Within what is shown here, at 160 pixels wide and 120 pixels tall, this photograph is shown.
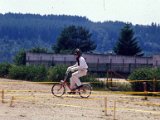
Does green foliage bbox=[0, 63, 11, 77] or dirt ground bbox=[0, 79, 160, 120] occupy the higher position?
green foliage bbox=[0, 63, 11, 77]

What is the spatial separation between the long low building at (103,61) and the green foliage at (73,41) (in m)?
33.7

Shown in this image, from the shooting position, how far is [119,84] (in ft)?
124

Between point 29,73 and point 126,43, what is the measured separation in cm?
6159

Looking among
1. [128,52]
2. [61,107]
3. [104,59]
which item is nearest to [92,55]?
[104,59]

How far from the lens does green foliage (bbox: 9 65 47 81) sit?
151 ft

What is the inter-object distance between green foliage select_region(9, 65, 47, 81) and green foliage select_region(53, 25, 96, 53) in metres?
73.9

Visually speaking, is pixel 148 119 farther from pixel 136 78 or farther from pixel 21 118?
pixel 136 78

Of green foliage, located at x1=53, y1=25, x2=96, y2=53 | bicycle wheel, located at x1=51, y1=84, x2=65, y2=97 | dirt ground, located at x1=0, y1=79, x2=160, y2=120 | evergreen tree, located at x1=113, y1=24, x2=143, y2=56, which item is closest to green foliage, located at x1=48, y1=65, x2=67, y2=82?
bicycle wheel, located at x1=51, y1=84, x2=65, y2=97

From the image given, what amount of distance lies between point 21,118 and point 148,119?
415 centimetres

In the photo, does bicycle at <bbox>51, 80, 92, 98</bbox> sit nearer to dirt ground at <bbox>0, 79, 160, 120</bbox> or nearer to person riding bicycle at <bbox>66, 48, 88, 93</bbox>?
person riding bicycle at <bbox>66, 48, 88, 93</bbox>

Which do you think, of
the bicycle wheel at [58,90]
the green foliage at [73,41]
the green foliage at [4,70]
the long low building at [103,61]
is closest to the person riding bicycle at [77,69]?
the bicycle wheel at [58,90]

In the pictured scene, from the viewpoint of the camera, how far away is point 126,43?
355ft

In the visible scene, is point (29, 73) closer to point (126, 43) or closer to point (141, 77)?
point (141, 77)

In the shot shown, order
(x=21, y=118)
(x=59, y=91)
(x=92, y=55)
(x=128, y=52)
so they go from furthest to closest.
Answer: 1. (x=128, y=52)
2. (x=92, y=55)
3. (x=59, y=91)
4. (x=21, y=118)
